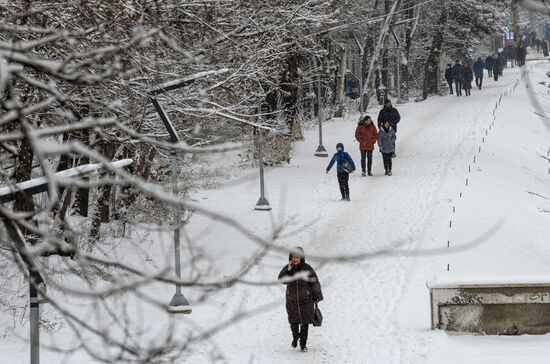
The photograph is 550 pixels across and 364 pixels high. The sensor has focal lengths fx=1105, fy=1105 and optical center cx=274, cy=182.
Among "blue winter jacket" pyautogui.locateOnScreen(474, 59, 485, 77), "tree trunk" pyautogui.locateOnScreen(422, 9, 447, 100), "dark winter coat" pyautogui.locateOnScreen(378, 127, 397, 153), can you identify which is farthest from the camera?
"blue winter jacket" pyautogui.locateOnScreen(474, 59, 485, 77)

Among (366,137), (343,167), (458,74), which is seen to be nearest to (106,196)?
(343,167)

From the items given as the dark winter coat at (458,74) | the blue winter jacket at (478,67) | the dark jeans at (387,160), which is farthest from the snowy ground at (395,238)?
the blue winter jacket at (478,67)

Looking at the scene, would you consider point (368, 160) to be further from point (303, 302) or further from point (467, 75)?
point (467, 75)

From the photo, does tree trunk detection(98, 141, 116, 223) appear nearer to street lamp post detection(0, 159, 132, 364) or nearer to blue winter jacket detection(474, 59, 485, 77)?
street lamp post detection(0, 159, 132, 364)

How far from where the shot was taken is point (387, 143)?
2669cm

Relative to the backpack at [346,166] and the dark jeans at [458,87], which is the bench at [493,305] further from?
the dark jeans at [458,87]

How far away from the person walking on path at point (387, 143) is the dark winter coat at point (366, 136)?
211 millimetres

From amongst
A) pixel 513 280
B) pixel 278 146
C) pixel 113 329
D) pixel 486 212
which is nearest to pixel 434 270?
pixel 513 280

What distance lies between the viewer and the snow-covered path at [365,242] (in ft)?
48.1

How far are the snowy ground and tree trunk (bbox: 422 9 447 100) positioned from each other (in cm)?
1464

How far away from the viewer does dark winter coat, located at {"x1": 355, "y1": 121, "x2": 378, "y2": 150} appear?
26562mm

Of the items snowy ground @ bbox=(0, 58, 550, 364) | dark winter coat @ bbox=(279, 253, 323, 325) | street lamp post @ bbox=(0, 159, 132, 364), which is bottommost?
snowy ground @ bbox=(0, 58, 550, 364)

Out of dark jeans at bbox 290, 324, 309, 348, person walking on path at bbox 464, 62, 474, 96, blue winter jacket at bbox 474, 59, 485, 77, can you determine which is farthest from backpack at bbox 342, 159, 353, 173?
blue winter jacket at bbox 474, 59, 485, 77

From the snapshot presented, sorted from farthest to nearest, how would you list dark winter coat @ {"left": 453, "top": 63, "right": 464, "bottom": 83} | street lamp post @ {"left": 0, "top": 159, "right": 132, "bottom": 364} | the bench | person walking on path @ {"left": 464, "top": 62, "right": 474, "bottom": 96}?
dark winter coat @ {"left": 453, "top": 63, "right": 464, "bottom": 83} < person walking on path @ {"left": 464, "top": 62, "right": 474, "bottom": 96} < the bench < street lamp post @ {"left": 0, "top": 159, "right": 132, "bottom": 364}
